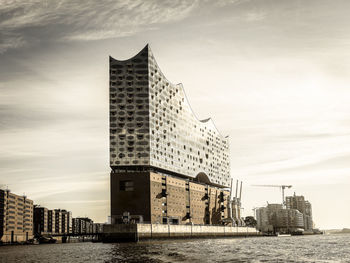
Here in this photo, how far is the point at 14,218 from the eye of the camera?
178125 millimetres

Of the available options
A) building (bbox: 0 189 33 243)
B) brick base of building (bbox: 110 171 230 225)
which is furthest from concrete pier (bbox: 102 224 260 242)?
building (bbox: 0 189 33 243)

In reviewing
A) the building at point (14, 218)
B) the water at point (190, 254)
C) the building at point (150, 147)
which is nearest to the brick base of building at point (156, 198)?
the building at point (150, 147)

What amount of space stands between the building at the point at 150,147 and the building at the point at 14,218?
7215 centimetres

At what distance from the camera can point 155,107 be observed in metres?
119

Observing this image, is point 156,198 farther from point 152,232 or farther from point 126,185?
point 152,232

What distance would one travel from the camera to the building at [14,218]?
167 meters

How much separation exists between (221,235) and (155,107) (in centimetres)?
5534

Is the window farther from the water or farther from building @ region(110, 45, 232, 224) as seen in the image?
the water

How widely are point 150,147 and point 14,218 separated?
90.4 m

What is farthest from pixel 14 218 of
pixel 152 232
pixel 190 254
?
pixel 190 254

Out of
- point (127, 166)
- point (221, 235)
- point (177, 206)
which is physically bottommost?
point (221, 235)

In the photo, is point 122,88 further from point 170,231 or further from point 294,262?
point 294,262

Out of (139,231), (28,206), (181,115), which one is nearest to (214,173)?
(181,115)

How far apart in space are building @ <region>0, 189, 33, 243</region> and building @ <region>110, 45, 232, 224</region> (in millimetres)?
72152
